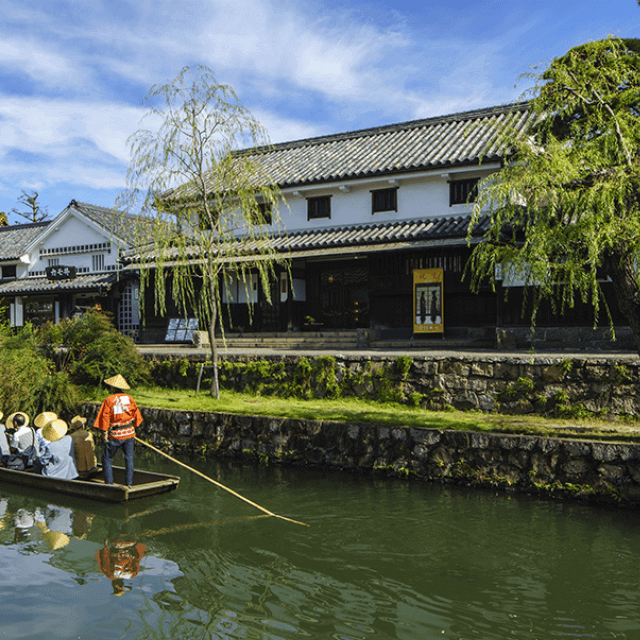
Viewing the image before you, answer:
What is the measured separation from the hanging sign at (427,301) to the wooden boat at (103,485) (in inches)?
407

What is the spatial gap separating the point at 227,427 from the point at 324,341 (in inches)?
262

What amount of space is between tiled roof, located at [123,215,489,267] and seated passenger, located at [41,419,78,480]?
6634mm

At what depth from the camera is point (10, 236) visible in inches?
1388

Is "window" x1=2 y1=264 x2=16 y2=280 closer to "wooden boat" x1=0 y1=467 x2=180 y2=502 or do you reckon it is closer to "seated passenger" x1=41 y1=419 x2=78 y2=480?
"wooden boat" x1=0 y1=467 x2=180 y2=502

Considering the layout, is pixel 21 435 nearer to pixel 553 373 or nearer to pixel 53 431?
pixel 53 431

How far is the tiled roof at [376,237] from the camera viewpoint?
16609 mm

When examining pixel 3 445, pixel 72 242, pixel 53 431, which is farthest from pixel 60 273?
pixel 53 431

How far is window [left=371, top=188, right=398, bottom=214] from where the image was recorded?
19.4 m

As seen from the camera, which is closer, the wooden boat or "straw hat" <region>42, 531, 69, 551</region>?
"straw hat" <region>42, 531, 69, 551</region>

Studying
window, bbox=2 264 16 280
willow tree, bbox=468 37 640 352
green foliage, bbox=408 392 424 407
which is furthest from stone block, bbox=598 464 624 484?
window, bbox=2 264 16 280

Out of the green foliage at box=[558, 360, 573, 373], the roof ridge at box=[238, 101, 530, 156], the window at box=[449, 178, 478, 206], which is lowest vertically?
the green foliage at box=[558, 360, 573, 373]

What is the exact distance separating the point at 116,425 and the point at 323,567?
4.58 meters

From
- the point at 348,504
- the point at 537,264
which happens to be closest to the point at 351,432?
the point at 348,504

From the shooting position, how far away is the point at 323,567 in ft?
22.9
